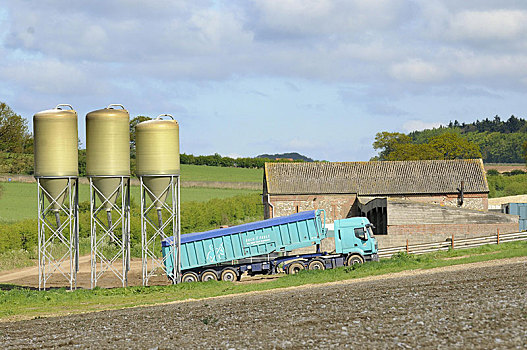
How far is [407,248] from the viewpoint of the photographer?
38.8 metres

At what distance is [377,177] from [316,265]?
2252cm

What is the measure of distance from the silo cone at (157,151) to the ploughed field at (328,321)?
347 inches

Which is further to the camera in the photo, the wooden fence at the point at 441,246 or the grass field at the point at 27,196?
the grass field at the point at 27,196

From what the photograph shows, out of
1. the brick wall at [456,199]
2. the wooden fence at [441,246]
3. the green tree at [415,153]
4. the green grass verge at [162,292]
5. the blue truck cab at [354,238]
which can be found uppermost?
the green tree at [415,153]

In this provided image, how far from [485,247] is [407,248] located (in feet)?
14.0

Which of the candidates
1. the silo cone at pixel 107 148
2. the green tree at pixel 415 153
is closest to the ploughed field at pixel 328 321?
the silo cone at pixel 107 148

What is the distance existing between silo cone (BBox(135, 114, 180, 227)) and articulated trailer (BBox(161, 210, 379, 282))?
3.59 m

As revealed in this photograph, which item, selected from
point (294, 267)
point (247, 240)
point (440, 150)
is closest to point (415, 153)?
point (440, 150)

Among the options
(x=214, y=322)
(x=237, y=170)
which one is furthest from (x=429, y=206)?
(x=237, y=170)

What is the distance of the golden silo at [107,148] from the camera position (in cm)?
3116

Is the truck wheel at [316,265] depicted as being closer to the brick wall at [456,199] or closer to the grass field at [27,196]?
the brick wall at [456,199]

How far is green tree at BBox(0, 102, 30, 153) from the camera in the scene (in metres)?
56.0

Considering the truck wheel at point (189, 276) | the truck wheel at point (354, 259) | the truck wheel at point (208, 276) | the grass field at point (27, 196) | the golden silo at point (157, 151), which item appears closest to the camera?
the golden silo at point (157, 151)

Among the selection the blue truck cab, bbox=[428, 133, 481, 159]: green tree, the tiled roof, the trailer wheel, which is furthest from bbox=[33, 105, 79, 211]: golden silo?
bbox=[428, 133, 481, 159]: green tree
